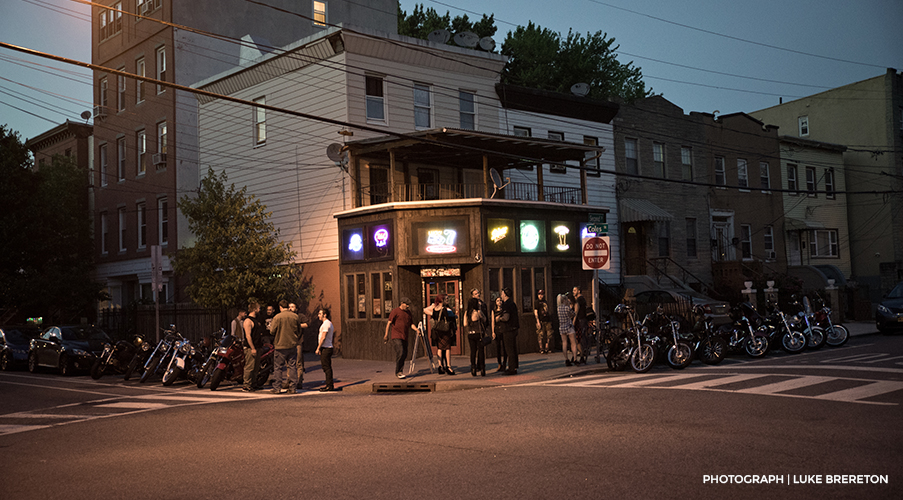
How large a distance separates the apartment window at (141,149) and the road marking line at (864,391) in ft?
99.6

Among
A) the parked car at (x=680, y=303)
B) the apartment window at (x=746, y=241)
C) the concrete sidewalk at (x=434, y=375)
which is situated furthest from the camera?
the apartment window at (x=746, y=241)

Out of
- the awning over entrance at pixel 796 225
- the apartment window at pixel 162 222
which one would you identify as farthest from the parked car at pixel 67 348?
the awning over entrance at pixel 796 225

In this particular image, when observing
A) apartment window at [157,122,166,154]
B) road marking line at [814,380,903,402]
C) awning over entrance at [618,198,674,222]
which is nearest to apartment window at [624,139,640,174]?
awning over entrance at [618,198,674,222]

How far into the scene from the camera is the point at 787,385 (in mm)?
12164

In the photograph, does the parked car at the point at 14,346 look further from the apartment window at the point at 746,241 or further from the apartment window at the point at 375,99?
the apartment window at the point at 746,241

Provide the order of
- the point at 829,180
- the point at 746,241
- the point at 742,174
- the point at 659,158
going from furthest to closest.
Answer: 1. the point at 829,180
2. the point at 746,241
3. the point at 742,174
4. the point at 659,158

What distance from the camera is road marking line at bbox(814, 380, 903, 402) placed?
10.6 meters

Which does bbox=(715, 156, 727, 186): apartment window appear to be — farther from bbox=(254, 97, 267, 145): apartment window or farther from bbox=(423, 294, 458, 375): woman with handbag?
bbox=(423, 294, 458, 375): woman with handbag

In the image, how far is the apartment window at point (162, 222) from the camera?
3219cm

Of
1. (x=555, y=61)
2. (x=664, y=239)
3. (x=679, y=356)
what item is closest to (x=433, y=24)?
(x=555, y=61)

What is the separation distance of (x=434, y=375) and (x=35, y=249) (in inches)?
889

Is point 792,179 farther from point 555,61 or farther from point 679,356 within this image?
point 679,356

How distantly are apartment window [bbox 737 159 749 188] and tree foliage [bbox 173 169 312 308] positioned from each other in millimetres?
23720

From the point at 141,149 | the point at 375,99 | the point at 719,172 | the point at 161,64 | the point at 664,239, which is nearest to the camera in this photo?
the point at 375,99
